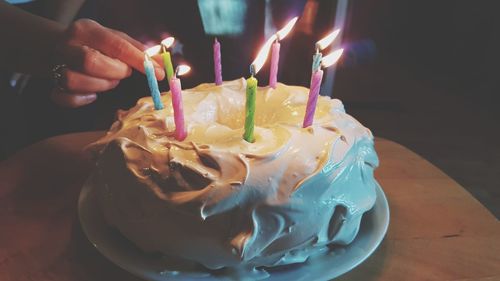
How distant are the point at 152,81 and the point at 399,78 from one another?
10.6 ft

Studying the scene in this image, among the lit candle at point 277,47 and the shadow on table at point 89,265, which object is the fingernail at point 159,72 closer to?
the lit candle at point 277,47

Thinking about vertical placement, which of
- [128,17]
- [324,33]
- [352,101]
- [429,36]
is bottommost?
[352,101]

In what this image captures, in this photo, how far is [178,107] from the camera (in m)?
0.98

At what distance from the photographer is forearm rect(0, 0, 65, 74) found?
133 cm

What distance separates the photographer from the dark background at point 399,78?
2.19 metres

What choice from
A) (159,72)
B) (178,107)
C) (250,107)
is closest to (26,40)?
(159,72)

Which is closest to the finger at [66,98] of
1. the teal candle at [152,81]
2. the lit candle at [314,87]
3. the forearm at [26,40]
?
the forearm at [26,40]

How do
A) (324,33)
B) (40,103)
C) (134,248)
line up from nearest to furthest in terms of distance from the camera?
(134,248), (40,103), (324,33)

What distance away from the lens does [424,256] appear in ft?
3.64

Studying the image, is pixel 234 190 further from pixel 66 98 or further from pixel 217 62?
pixel 66 98

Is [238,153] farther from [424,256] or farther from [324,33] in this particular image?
[324,33]

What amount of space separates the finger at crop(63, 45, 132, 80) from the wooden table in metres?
0.39

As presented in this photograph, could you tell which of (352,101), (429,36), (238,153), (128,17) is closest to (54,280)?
(238,153)

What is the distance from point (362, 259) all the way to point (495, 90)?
307 cm
